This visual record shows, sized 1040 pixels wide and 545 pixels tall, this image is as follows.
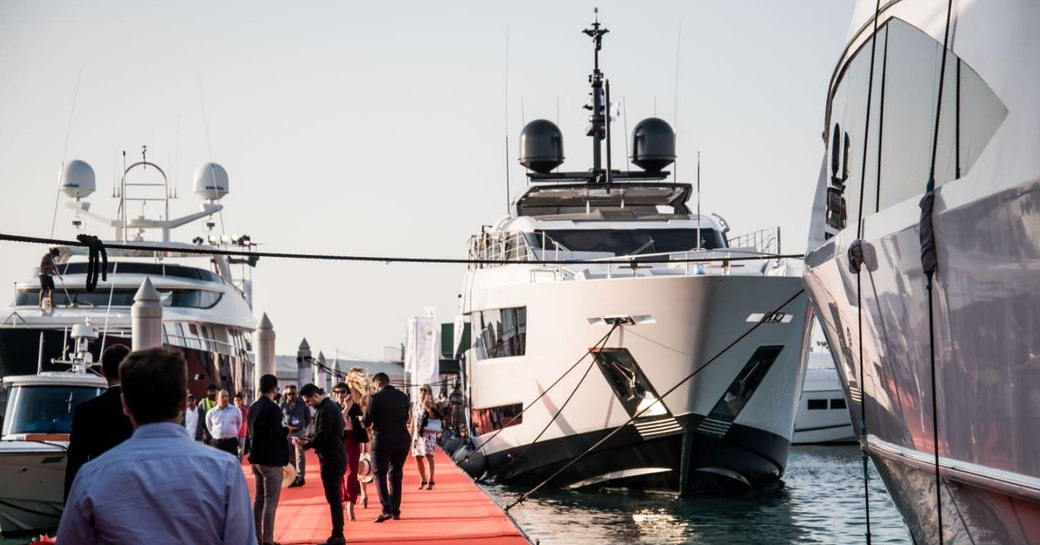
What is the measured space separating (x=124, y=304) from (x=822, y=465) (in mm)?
17065

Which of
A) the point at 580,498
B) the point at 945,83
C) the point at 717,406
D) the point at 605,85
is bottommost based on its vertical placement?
the point at 580,498

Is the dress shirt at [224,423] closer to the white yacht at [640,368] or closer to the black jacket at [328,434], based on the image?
the black jacket at [328,434]

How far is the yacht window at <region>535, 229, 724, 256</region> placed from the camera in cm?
2398

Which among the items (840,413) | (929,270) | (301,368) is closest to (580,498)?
(929,270)

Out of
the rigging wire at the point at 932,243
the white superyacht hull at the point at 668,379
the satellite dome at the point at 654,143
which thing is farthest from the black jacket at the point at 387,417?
the satellite dome at the point at 654,143

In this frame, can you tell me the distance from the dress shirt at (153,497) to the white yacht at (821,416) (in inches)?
1609

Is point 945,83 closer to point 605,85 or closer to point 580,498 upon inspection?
point 580,498

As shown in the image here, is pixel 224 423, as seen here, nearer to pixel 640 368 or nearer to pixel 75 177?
pixel 640 368

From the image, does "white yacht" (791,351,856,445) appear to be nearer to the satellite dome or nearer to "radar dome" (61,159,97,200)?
the satellite dome

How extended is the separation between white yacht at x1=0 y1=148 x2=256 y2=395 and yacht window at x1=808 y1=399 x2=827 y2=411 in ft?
62.6

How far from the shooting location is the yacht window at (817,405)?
145ft

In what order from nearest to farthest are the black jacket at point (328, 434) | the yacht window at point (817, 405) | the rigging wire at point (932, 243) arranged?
the rigging wire at point (932, 243), the black jacket at point (328, 434), the yacht window at point (817, 405)

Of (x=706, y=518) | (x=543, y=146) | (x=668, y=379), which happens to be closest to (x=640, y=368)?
(x=668, y=379)

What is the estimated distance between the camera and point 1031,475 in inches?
206
